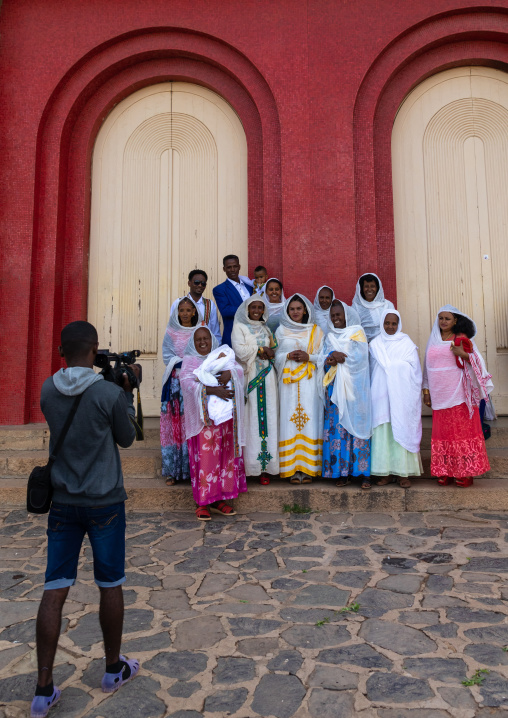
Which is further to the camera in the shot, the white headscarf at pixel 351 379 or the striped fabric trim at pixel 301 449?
the striped fabric trim at pixel 301 449

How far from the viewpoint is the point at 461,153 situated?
704 centimetres

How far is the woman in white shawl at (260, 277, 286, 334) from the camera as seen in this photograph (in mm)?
5535

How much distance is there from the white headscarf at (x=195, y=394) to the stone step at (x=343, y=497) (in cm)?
56

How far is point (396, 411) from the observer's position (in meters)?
4.79

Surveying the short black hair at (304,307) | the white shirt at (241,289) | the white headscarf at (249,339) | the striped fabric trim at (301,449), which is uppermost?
the white shirt at (241,289)

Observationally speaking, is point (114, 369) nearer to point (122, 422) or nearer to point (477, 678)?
point (122, 422)

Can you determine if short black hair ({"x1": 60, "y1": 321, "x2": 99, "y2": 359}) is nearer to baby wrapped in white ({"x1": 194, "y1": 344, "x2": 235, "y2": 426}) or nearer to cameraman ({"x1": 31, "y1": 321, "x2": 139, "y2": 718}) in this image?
cameraman ({"x1": 31, "y1": 321, "x2": 139, "y2": 718})

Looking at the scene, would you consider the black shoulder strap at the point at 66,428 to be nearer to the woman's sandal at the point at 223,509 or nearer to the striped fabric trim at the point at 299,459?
the woman's sandal at the point at 223,509

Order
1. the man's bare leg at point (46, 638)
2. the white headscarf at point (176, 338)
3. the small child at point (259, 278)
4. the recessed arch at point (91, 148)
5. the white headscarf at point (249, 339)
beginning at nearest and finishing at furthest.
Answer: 1. the man's bare leg at point (46, 638)
2. the white headscarf at point (249, 339)
3. the white headscarf at point (176, 338)
4. the small child at point (259, 278)
5. the recessed arch at point (91, 148)

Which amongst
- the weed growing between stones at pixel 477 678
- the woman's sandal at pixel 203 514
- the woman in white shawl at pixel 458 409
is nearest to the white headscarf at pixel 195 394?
the woman's sandal at pixel 203 514

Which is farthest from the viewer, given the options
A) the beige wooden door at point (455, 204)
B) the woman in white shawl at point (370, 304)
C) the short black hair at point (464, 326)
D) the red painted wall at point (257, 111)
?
the beige wooden door at point (455, 204)

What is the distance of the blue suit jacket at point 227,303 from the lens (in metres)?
5.86

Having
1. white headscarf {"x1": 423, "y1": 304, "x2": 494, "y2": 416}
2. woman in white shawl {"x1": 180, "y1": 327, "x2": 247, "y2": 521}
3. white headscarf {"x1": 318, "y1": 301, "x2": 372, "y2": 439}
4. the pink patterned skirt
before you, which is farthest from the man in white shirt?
white headscarf {"x1": 423, "y1": 304, "x2": 494, "y2": 416}

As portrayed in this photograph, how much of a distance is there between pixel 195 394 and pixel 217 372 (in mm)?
279
